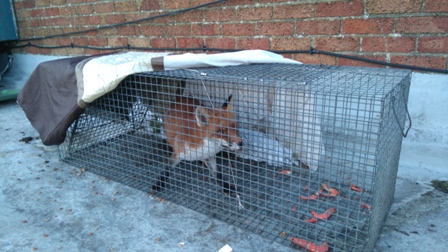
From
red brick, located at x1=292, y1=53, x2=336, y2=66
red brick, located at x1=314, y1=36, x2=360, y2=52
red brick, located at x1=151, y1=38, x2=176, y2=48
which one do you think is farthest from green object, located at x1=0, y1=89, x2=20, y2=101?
red brick, located at x1=314, y1=36, x2=360, y2=52

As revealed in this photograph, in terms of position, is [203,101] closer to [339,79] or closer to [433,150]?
[339,79]

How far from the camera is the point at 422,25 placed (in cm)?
237

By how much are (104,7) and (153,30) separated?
0.90m

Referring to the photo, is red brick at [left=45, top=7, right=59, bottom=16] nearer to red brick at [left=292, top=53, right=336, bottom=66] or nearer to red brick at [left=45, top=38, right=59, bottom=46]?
red brick at [left=45, top=38, right=59, bottom=46]

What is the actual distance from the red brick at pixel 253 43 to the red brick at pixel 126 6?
4.97 feet

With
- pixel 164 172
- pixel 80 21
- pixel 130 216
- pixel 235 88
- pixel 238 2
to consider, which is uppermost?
pixel 238 2

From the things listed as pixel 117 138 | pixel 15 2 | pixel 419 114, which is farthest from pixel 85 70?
pixel 15 2

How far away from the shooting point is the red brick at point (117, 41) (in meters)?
4.27

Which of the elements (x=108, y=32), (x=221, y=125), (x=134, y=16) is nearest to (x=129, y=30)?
(x=134, y=16)

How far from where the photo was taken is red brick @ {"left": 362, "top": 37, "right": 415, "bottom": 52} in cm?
245

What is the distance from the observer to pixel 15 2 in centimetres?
553

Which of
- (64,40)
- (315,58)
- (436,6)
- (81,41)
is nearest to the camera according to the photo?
(436,6)

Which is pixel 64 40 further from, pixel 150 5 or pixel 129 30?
pixel 150 5

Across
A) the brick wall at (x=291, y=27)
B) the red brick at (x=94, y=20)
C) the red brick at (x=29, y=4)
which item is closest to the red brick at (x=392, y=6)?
the brick wall at (x=291, y=27)
